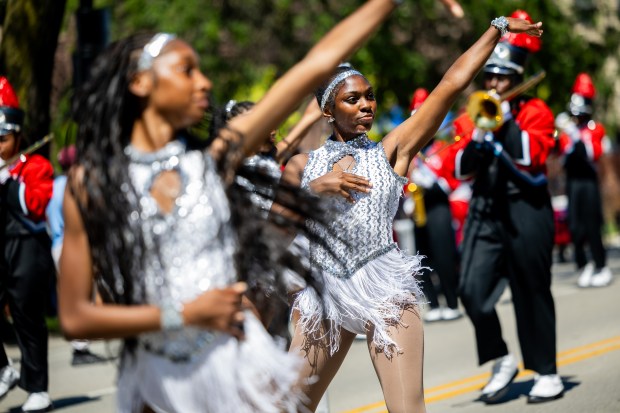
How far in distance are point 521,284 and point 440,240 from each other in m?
5.27

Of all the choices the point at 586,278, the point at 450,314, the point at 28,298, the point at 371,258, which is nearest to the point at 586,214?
the point at 586,278

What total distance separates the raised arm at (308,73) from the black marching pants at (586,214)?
11279 mm

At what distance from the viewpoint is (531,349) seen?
7867mm

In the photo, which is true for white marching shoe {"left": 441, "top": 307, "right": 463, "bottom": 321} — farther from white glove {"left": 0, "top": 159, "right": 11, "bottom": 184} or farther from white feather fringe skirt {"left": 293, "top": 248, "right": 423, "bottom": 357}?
white feather fringe skirt {"left": 293, "top": 248, "right": 423, "bottom": 357}

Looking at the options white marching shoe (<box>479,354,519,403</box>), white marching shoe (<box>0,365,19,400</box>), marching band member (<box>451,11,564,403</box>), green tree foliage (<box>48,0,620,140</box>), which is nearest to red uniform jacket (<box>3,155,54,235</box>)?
white marching shoe (<box>0,365,19,400</box>)

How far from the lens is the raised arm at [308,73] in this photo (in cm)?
361

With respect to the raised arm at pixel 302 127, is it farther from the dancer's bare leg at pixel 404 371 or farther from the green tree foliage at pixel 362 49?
the green tree foliage at pixel 362 49

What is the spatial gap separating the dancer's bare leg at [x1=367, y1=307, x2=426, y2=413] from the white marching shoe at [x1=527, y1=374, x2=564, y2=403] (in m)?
2.94

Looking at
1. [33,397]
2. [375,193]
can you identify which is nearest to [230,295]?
[375,193]

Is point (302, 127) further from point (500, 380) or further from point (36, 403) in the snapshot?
point (36, 403)

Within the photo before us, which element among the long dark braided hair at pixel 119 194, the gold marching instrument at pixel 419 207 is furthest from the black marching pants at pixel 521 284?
the gold marching instrument at pixel 419 207

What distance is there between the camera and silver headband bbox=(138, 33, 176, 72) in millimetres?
3555

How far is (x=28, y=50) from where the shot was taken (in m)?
12.8

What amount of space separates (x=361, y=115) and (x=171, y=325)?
92.7 inches
